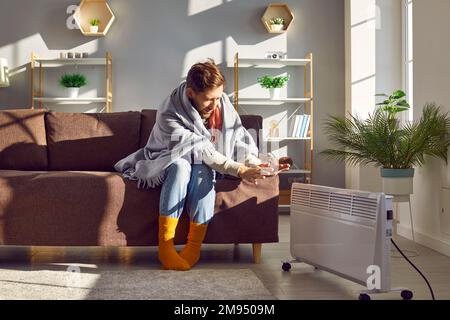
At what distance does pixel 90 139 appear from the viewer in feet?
11.1

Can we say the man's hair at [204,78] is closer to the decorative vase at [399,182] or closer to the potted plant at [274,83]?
the decorative vase at [399,182]

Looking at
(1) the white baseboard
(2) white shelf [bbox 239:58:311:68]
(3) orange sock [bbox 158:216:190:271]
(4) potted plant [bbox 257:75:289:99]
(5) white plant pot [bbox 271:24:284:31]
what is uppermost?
(5) white plant pot [bbox 271:24:284:31]

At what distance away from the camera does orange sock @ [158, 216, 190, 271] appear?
2.72 meters

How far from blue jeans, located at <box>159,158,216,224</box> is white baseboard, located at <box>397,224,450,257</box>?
50.3 inches

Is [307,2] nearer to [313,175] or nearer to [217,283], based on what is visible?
[313,175]

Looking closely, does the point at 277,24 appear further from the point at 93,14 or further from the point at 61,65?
the point at 61,65

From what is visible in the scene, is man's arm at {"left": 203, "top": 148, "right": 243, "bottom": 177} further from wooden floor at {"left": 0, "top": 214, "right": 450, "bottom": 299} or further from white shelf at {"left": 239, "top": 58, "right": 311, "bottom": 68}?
white shelf at {"left": 239, "top": 58, "right": 311, "bottom": 68}

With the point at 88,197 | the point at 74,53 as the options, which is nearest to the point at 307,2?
the point at 74,53

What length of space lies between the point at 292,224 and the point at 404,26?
9.69 ft

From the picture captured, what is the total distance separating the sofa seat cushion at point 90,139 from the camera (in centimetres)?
336

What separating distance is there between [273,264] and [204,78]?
927 millimetres

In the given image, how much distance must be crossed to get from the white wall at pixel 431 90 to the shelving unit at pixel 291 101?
170cm

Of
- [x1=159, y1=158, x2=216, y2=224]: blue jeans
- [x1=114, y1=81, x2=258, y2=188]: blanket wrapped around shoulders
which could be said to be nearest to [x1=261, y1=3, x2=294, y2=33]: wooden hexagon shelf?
[x1=114, y1=81, x2=258, y2=188]: blanket wrapped around shoulders

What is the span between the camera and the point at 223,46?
18.3 feet
